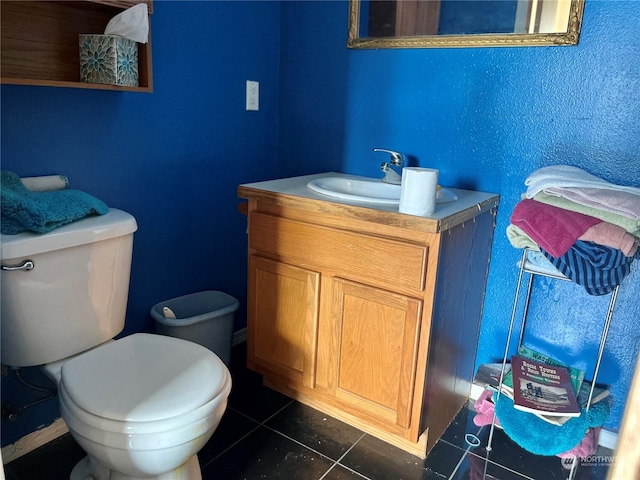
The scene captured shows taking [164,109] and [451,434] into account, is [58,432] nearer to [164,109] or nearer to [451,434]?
[164,109]

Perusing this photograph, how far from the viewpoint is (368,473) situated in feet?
4.83

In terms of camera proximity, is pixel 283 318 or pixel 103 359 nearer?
pixel 103 359

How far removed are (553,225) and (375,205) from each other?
→ 47 centimetres

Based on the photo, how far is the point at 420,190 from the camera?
131 cm

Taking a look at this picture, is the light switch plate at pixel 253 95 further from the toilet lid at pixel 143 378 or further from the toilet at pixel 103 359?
the toilet lid at pixel 143 378

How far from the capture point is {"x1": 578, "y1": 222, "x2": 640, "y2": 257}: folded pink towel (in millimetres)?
1241

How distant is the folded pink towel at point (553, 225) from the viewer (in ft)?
4.13

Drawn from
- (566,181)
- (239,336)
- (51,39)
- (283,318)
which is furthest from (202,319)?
(566,181)

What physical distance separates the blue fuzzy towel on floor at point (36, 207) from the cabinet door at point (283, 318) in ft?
1.92

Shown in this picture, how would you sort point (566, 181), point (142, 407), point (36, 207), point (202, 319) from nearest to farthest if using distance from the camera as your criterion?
point (142, 407) < point (36, 207) < point (566, 181) < point (202, 319)

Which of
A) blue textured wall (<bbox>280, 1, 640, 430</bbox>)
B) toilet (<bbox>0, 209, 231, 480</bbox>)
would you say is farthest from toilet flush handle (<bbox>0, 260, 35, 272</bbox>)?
blue textured wall (<bbox>280, 1, 640, 430</bbox>)

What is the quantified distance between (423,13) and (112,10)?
100cm

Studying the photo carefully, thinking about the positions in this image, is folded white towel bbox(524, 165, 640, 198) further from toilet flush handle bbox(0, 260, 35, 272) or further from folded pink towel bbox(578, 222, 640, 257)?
toilet flush handle bbox(0, 260, 35, 272)

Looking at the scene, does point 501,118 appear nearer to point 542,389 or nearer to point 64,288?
point 542,389
